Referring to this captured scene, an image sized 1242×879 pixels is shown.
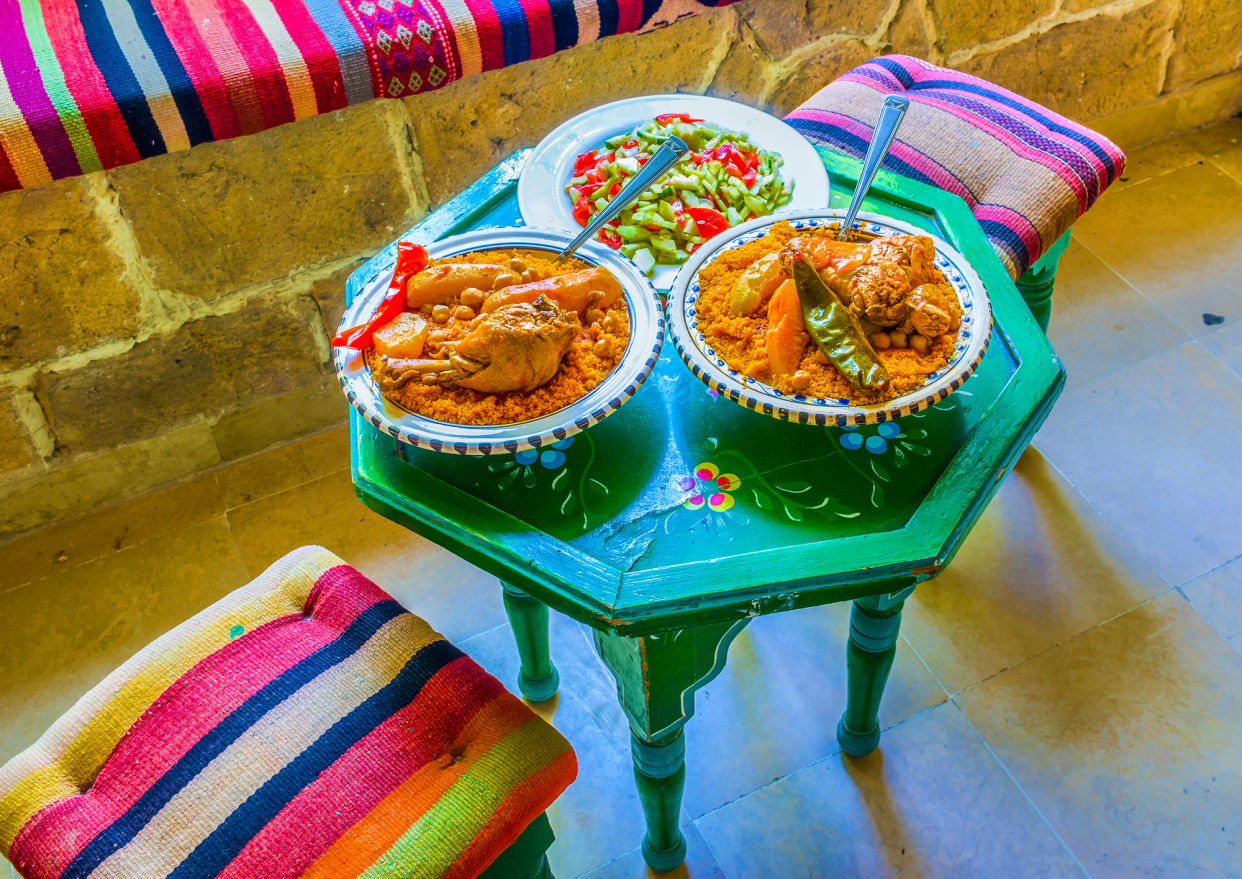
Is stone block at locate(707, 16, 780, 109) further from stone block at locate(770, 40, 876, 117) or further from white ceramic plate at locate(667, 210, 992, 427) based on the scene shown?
white ceramic plate at locate(667, 210, 992, 427)

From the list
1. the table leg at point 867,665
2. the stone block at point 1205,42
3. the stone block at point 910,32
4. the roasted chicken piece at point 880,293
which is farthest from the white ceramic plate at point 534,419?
the stone block at point 1205,42

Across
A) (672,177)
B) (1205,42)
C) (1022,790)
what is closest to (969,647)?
(1022,790)

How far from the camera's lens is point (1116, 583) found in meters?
2.00

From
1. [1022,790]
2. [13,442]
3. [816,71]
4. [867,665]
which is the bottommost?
[1022,790]

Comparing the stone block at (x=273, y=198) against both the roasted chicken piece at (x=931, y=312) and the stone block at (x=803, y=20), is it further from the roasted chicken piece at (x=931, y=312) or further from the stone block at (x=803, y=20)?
the roasted chicken piece at (x=931, y=312)

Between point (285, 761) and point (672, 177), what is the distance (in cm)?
94

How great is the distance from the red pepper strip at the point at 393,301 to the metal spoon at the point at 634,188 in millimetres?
191

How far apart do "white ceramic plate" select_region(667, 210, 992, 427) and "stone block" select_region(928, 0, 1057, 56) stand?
1592 mm

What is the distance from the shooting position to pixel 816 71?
2527mm

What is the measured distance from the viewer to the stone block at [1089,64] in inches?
108

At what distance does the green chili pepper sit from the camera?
109 cm

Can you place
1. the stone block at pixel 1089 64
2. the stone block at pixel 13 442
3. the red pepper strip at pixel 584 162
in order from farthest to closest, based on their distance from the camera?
the stone block at pixel 1089 64, the stone block at pixel 13 442, the red pepper strip at pixel 584 162

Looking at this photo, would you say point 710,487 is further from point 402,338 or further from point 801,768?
point 801,768

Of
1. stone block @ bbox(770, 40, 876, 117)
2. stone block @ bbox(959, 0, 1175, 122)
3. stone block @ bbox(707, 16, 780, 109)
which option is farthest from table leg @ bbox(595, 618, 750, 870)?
stone block @ bbox(959, 0, 1175, 122)
